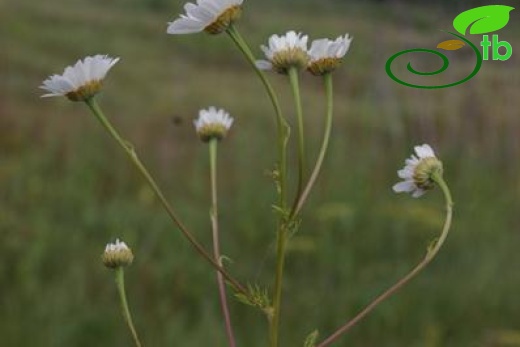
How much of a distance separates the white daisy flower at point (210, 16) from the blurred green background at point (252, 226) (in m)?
1.14

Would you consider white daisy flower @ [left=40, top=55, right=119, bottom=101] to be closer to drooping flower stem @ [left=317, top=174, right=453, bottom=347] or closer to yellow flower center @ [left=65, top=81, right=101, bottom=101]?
yellow flower center @ [left=65, top=81, right=101, bottom=101]

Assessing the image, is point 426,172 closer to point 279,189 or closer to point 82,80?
point 279,189

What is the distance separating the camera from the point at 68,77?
69 cm

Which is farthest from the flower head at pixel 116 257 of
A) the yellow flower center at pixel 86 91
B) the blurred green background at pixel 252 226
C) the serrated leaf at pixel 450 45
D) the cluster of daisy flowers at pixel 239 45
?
the blurred green background at pixel 252 226

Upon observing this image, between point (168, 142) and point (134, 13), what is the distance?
774 cm

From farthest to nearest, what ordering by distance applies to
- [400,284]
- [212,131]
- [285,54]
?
[212,131]
[285,54]
[400,284]

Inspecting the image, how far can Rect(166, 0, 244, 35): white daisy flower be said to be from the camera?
646 millimetres

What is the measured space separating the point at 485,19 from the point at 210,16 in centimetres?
77

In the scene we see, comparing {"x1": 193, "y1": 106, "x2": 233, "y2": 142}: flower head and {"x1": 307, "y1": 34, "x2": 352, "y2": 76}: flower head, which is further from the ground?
{"x1": 307, "y1": 34, "x2": 352, "y2": 76}: flower head

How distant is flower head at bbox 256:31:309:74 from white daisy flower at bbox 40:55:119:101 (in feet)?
0.33

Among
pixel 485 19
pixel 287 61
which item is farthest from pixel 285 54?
pixel 485 19

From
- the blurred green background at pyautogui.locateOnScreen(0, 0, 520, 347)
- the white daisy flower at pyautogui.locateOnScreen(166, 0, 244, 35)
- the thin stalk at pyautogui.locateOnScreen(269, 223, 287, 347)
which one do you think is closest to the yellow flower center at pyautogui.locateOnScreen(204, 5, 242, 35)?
the white daisy flower at pyautogui.locateOnScreen(166, 0, 244, 35)

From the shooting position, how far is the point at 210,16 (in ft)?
2.15

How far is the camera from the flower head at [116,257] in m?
0.72
